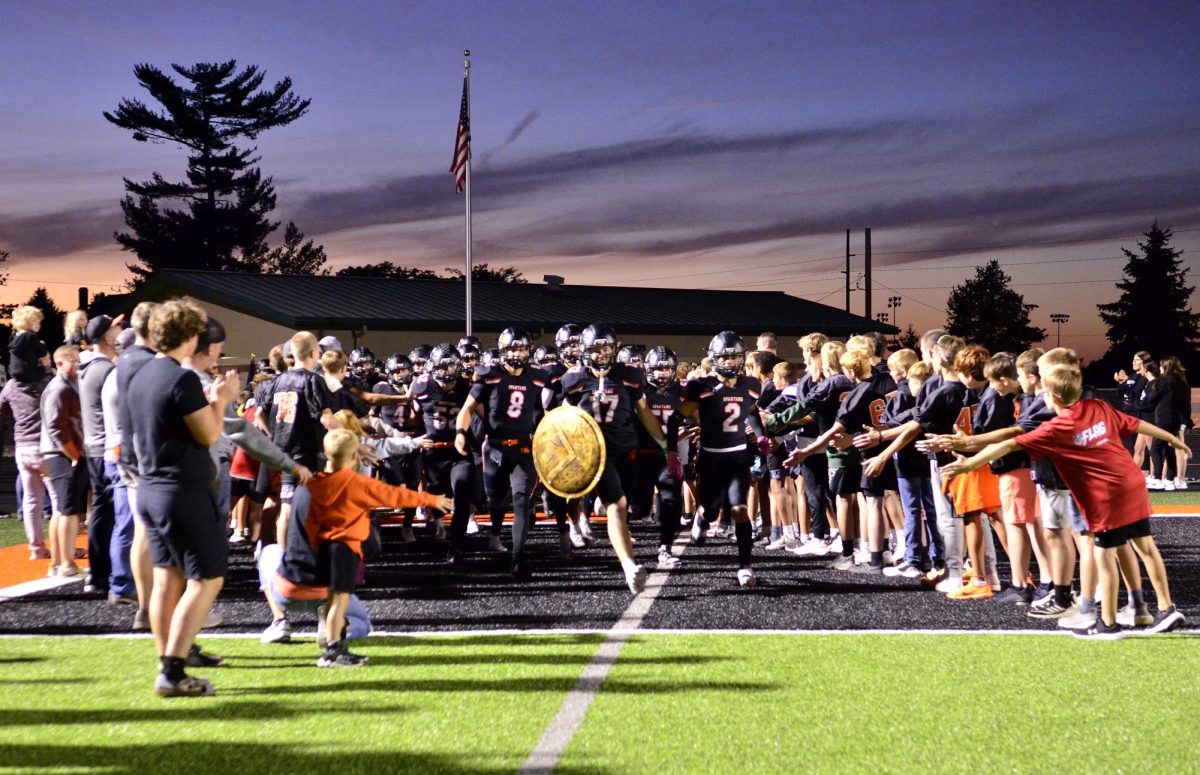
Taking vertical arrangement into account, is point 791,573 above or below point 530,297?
below

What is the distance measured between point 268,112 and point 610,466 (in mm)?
57203

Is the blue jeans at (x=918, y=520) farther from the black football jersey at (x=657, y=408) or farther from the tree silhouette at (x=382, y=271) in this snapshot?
the tree silhouette at (x=382, y=271)

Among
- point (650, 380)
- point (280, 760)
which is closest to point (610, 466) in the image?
point (650, 380)

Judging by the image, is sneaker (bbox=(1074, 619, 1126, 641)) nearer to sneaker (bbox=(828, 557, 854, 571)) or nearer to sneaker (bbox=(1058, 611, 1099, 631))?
sneaker (bbox=(1058, 611, 1099, 631))

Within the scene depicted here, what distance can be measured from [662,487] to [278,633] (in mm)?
4044

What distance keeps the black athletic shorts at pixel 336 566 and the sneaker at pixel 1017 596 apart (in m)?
4.80

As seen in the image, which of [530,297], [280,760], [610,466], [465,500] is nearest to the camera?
[280,760]

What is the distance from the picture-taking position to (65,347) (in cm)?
945

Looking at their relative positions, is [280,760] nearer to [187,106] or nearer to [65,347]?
[65,347]

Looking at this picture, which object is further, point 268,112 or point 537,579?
point 268,112

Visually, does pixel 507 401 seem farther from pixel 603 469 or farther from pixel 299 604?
pixel 299 604

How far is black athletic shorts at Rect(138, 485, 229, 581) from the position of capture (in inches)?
211

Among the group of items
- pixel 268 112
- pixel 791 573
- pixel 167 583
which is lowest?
pixel 791 573

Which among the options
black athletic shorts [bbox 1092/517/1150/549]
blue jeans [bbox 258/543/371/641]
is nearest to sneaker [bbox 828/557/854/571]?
black athletic shorts [bbox 1092/517/1150/549]
